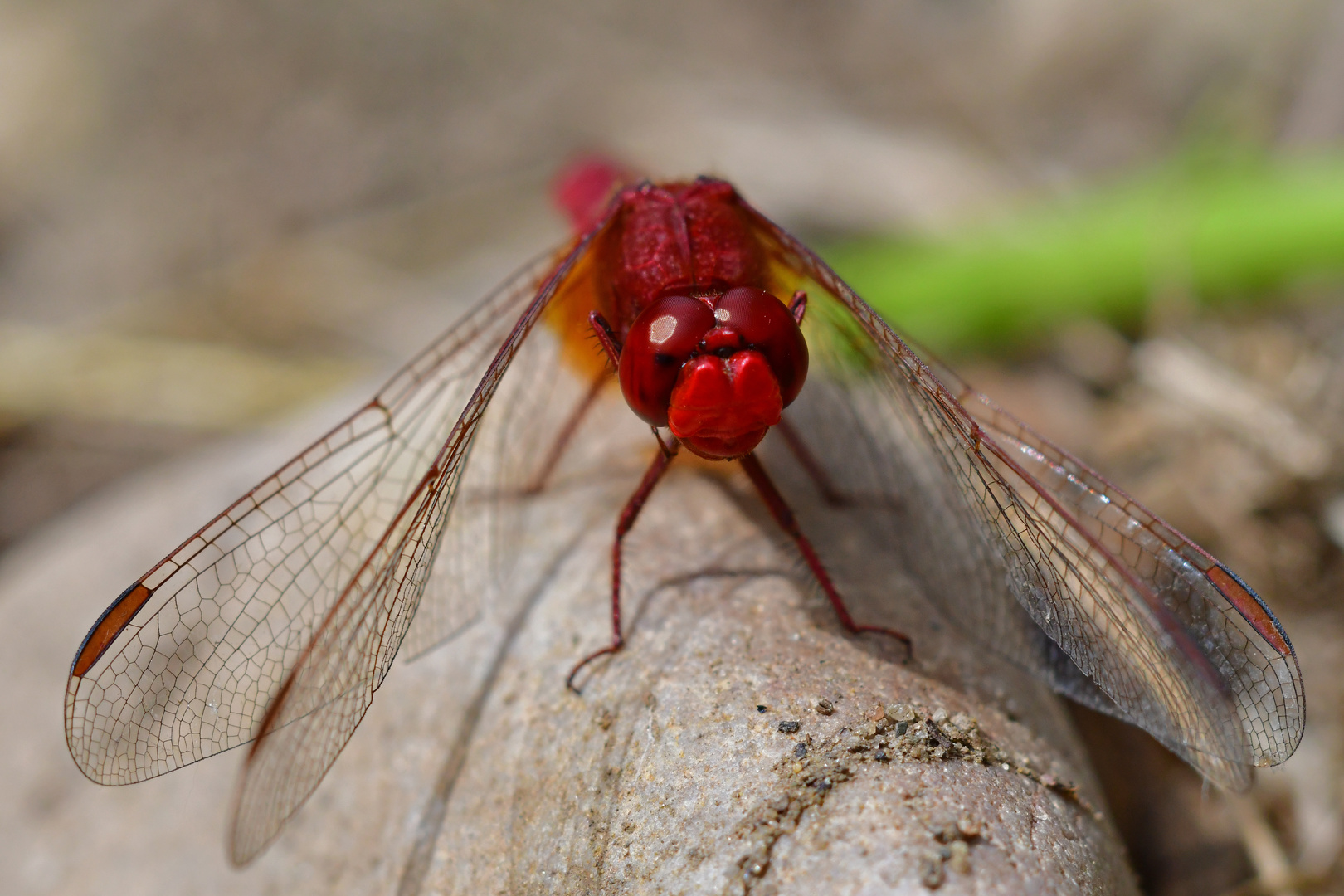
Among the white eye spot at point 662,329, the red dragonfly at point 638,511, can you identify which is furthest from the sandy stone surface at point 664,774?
the white eye spot at point 662,329

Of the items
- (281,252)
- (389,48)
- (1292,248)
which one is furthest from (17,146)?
(1292,248)

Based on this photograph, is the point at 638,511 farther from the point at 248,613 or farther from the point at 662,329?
the point at 248,613

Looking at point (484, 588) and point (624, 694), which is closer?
point (624, 694)

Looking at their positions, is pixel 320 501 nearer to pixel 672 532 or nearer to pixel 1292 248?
pixel 672 532

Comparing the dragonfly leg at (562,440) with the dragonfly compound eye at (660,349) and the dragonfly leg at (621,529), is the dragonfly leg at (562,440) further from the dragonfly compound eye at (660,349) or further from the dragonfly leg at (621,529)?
the dragonfly compound eye at (660,349)

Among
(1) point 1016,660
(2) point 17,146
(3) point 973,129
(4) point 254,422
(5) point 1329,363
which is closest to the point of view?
(1) point 1016,660

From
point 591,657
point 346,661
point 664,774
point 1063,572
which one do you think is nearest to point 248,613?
point 346,661
